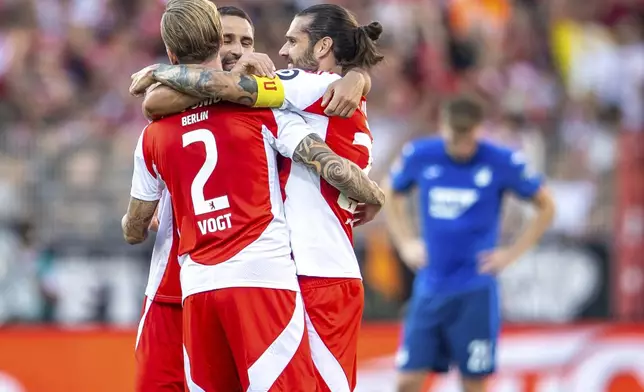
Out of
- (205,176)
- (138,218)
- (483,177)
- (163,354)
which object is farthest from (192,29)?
(483,177)

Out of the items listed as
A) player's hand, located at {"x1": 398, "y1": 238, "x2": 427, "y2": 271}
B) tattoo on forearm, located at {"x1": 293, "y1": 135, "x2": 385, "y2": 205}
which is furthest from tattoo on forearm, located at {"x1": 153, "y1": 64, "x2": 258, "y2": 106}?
player's hand, located at {"x1": 398, "y1": 238, "x2": 427, "y2": 271}

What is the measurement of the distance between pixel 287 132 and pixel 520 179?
13.2 feet

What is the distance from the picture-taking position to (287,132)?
5.30 m

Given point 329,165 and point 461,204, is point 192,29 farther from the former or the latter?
point 461,204

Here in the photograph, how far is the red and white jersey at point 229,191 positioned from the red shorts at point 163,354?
20.2 inches

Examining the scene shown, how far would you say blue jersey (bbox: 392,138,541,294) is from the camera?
877 centimetres

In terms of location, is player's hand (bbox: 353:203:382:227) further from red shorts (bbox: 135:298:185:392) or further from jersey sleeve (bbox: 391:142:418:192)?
jersey sleeve (bbox: 391:142:418:192)

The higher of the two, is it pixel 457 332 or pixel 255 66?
pixel 255 66

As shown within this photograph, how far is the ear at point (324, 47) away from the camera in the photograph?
5609 millimetres

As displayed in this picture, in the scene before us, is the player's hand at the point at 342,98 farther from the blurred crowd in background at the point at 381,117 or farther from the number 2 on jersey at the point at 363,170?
the blurred crowd in background at the point at 381,117

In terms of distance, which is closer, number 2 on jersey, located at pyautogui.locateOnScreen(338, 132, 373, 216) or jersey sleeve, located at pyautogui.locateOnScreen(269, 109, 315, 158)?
jersey sleeve, located at pyautogui.locateOnScreen(269, 109, 315, 158)

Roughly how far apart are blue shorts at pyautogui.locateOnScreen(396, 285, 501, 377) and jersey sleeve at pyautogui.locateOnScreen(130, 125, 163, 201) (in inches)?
143

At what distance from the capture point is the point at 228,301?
5.16 metres

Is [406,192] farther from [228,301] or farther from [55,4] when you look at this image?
[55,4]
